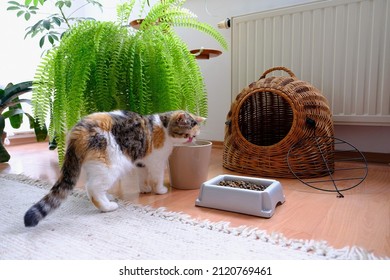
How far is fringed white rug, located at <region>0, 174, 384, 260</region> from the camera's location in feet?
2.22

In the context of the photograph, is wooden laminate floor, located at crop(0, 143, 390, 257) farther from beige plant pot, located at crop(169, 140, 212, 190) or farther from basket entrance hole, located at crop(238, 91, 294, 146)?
basket entrance hole, located at crop(238, 91, 294, 146)

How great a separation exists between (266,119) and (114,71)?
37.0 inches

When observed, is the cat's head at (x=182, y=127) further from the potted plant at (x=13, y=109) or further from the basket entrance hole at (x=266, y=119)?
the potted plant at (x=13, y=109)

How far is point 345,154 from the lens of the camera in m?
1.77

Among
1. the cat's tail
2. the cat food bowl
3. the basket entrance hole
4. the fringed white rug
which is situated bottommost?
the fringed white rug

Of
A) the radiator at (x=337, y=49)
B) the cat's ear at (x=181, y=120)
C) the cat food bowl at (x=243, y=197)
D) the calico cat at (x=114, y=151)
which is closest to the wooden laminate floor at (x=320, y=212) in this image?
the cat food bowl at (x=243, y=197)

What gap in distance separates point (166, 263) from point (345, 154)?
149 cm

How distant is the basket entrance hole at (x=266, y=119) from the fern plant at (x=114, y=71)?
0.58 m

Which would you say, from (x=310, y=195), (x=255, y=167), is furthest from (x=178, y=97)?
(x=310, y=195)

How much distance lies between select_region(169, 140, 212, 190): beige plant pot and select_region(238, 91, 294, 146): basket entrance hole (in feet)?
1.88

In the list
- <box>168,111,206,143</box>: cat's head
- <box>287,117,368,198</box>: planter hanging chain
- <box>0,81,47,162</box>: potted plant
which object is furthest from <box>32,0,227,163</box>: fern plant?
<box>0,81,47,162</box>: potted plant

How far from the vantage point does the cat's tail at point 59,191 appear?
30.7 inches

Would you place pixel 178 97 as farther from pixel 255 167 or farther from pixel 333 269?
pixel 333 269

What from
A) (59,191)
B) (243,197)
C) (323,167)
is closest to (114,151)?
(59,191)
